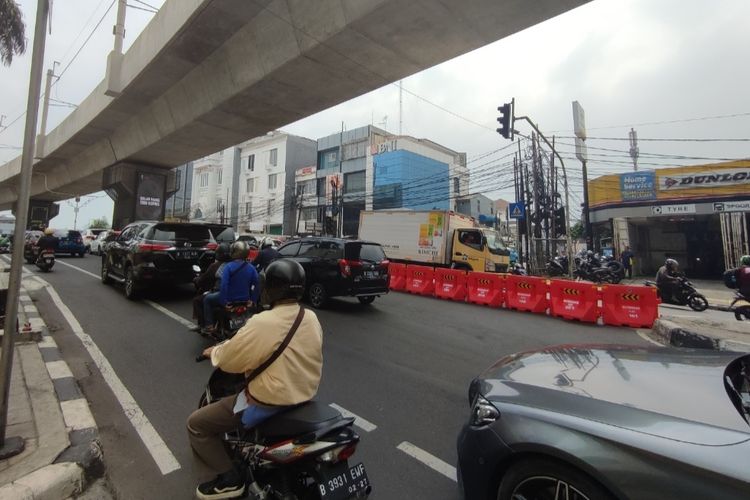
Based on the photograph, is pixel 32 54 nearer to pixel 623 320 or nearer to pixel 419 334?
pixel 419 334

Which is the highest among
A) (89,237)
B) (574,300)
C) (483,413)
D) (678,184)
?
(678,184)

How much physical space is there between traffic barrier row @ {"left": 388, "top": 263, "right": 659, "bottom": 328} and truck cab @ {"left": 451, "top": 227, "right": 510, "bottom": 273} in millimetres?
5151

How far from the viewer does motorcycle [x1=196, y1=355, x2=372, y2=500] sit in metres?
2.03

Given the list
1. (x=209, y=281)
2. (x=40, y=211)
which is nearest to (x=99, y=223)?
(x=40, y=211)

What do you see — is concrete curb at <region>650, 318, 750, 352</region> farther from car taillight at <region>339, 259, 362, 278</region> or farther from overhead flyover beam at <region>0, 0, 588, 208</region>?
car taillight at <region>339, 259, 362, 278</region>

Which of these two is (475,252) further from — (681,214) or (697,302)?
(681,214)

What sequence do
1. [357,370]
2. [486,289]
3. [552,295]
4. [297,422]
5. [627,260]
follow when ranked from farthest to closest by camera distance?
1. [627,260]
2. [486,289]
3. [552,295]
4. [357,370]
5. [297,422]

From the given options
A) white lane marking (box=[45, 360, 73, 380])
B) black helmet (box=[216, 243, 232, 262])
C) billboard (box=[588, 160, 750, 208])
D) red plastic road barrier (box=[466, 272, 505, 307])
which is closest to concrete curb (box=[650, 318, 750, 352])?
red plastic road barrier (box=[466, 272, 505, 307])

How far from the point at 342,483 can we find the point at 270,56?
873 cm

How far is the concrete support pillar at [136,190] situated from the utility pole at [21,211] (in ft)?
57.0

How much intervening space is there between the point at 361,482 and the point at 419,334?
5.22 meters

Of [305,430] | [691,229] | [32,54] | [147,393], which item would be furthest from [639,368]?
[691,229]

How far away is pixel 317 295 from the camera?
30.4ft

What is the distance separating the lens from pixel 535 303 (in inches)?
395
